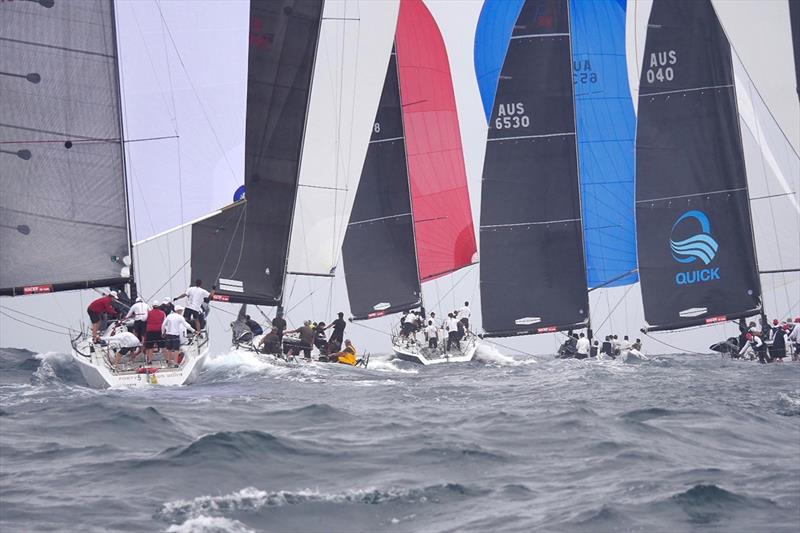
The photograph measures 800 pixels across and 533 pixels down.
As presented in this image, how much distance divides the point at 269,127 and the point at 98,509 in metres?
19.3

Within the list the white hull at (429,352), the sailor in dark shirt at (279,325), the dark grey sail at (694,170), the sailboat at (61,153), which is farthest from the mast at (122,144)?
the dark grey sail at (694,170)

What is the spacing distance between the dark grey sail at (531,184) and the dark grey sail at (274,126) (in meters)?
6.96

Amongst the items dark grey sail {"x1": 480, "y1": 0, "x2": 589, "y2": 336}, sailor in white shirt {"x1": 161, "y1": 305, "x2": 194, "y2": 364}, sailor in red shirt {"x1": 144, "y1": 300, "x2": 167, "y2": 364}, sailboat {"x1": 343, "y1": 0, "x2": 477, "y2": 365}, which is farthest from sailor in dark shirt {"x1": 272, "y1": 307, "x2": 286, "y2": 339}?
dark grey sail {"x1": 480, "y1": 0, "x2": 589, "y2": 336}

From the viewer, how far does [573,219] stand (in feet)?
112

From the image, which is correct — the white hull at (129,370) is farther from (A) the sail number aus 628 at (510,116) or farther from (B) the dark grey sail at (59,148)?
(A) the sail number aus 628 at (510,116)

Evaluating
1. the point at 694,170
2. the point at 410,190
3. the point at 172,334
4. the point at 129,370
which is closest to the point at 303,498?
the point at 129,370

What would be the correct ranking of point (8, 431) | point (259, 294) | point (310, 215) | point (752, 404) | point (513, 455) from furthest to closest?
1. point (310, 215)
2. point (259, 294)
3. point (752, 404)
4. point (8, 431)
5. point (513, 455)

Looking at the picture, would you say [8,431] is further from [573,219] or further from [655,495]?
[573,219]

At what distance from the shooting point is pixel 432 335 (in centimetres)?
3212

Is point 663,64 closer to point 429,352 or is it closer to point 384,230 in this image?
point 384,230

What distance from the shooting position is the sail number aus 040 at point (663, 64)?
32.2 m

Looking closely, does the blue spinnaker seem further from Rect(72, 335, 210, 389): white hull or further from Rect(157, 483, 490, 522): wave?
Rect(157, 483, 490, 522): wave

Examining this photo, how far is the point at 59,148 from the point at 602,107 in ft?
58.2

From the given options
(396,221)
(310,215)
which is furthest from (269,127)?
(396,221)
